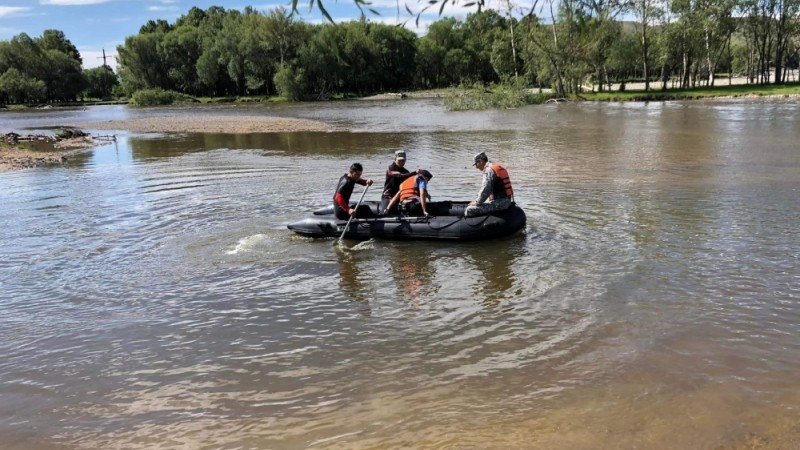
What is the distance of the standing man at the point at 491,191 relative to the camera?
33.5 feet

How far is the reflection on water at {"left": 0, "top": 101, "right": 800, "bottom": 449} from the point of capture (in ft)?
16.5

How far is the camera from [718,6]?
54.2 metres

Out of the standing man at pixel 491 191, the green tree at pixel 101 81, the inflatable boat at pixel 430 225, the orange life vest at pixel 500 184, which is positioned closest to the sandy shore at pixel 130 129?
the inflatable boat at pixel 430 225

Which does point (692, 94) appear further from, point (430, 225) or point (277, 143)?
point (430, 225)

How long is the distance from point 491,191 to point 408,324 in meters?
3.93

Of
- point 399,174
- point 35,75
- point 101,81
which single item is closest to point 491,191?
point 399,174

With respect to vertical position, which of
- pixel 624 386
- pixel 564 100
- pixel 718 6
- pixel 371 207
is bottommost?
pixel 624 386

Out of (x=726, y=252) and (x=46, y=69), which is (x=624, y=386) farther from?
(x=46, y=69)

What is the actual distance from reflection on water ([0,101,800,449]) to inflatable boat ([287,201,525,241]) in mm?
227

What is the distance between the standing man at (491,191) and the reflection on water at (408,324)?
636 millimetres

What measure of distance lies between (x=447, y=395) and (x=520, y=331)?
1613mm

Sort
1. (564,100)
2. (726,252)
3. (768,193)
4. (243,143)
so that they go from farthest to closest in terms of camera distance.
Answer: (564,100) → (243,143) → (768,193) → (726,252)

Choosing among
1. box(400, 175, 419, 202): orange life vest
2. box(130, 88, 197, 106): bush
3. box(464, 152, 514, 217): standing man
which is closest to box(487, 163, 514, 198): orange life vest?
box(464, 152, 514, 217): standing man

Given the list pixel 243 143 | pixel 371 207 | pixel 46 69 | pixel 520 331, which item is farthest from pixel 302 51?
pixel 520 331
